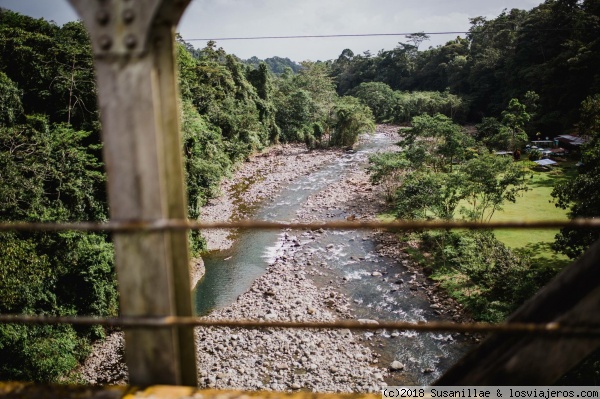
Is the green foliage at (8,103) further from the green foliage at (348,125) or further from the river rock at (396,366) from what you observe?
the green foliage at (348,125)

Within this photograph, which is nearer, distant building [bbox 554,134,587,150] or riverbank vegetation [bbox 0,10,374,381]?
riverbank vegetation [bbox 0,10,374,381]

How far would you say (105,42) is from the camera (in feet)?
3.46

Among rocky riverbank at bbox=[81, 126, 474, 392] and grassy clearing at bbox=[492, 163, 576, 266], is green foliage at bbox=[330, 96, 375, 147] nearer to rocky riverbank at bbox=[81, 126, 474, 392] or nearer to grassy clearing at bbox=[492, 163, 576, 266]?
grassy clearing at bbox=[492, 163, 576, 266]

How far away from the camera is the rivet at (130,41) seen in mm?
1040

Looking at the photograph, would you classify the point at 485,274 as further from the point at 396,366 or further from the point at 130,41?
the point at 130,41

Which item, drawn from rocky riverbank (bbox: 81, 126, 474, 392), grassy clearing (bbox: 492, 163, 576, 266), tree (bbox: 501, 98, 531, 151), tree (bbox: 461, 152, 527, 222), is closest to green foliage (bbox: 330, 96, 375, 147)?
tree (bbox: 501, 98, 531, 151)

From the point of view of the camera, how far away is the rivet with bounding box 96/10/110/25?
1045 mm

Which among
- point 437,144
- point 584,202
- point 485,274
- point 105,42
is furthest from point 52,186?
point 437,144

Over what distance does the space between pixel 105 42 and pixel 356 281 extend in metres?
12.4

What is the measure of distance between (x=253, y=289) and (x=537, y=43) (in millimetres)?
34876

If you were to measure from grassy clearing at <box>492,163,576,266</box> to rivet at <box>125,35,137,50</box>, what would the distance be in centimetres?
1135

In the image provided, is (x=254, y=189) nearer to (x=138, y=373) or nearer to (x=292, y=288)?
(x=292, y=288)

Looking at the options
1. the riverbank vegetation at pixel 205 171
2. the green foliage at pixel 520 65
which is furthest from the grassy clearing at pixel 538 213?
the green foliage at pixel 520 65

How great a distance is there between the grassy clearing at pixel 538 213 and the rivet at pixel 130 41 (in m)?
11.4
